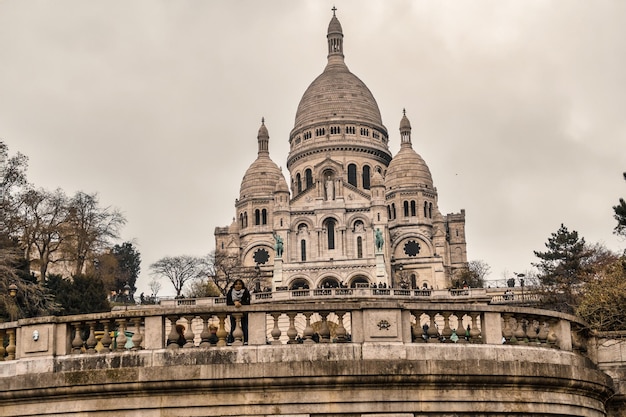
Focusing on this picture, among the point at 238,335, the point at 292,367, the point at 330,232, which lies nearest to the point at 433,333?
the point at 292,367

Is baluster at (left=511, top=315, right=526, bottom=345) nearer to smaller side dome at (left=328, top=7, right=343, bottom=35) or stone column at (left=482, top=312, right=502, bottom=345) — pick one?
stone column at (left=482, top=312, right=502, bottom=345)

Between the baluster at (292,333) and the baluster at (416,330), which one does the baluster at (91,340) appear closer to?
the baluster at (292,333)

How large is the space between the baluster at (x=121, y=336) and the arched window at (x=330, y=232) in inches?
4409

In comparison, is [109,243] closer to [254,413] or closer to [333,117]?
[254,413]

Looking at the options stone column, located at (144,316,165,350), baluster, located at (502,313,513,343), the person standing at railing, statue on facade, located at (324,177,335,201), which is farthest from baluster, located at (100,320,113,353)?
statue on facade, located at (324,177,335,201)

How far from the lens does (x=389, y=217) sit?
136 meters

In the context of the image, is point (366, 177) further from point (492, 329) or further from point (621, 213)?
point (492, 329)

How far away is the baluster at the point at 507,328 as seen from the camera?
1282cm

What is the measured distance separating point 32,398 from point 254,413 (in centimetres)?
259

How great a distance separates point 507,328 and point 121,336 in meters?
4.53

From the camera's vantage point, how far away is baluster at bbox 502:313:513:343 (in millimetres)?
12820

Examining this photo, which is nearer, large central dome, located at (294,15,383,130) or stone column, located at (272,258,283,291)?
stone column, located at (272,258,283,291)

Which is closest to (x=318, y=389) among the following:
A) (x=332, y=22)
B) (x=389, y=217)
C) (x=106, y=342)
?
(x=106, y=342)

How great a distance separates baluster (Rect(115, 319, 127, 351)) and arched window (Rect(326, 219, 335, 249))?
4409 inches
